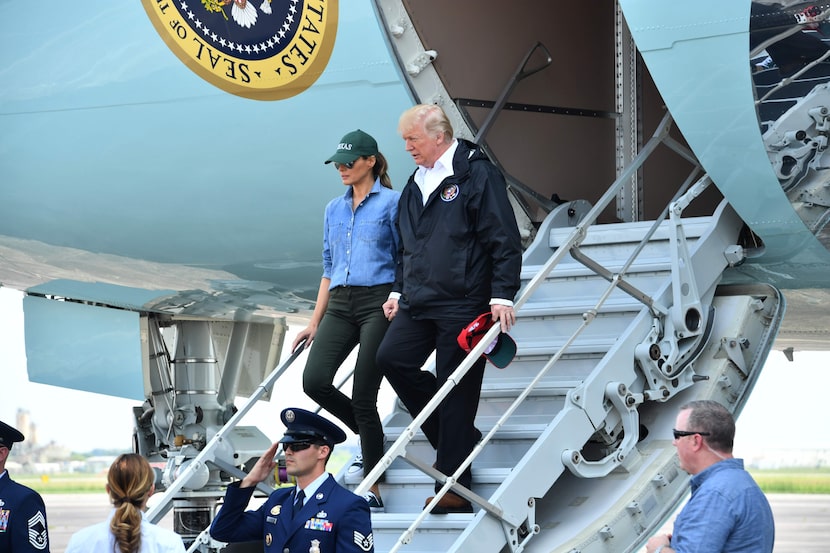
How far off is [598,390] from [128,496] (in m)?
2.14

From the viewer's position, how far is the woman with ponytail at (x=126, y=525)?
3.29m

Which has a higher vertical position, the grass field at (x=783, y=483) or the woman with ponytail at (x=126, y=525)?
the grass field at (x=783, y=483)

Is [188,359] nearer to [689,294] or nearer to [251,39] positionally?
[251,39]

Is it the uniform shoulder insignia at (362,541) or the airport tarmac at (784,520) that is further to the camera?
the airport tarmac at (784,520)

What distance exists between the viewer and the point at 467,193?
4.62 metres

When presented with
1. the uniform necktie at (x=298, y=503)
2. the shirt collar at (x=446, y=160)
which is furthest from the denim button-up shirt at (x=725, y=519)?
the shirt collar at (x=446, y=160)

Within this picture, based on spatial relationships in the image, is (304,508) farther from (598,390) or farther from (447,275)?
(598,390)

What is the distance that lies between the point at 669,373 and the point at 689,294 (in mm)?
355

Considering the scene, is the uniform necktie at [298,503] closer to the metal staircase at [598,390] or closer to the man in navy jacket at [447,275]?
the metal staircase at [598,390]

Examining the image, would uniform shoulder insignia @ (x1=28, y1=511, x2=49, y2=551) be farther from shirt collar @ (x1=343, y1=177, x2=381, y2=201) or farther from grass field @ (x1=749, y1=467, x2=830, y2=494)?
grass field @ (x1=749, y1=467, x2=830, y2=494)

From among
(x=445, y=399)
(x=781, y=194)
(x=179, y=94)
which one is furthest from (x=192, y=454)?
(x=781, y=194)

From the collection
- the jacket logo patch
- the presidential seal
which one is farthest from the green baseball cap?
the presidential seal

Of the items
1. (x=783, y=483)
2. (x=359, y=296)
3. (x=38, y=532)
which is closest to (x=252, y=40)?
(x=359, y=296)

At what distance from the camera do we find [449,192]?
4.67 m
